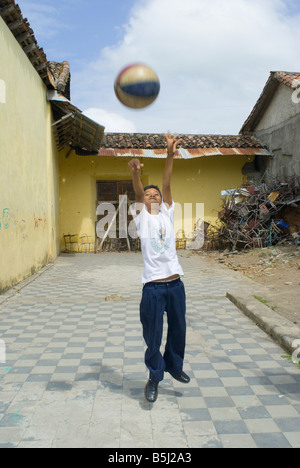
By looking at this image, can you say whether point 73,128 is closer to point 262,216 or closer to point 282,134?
point 262,216

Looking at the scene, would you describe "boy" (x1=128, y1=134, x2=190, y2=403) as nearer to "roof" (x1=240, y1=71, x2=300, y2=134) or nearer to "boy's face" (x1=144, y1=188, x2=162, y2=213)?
"boy's face" (x1=144, y1=188, x2=162, y2=213)

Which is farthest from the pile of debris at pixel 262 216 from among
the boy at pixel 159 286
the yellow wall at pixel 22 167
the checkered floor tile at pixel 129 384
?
the boy at pixel 159 286

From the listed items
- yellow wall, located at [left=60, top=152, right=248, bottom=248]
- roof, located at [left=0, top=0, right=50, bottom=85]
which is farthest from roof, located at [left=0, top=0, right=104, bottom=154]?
yellow wall, located at [left=60, top=152, right=248, bottom=248]

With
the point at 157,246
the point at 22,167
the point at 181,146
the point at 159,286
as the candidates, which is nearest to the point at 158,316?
the point at 159,286

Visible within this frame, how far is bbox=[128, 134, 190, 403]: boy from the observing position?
10.8 feet

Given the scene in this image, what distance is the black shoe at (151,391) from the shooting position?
10.7 feet

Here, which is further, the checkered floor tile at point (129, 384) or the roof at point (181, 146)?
the roof at point (181, 146)

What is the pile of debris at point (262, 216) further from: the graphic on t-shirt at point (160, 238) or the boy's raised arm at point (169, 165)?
the graphic on t-shirt at point (160, 238)

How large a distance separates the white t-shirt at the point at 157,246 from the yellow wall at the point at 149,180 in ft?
41.8

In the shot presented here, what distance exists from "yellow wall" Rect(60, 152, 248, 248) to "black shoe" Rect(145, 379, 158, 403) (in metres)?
12.9

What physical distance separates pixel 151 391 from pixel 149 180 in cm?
1328

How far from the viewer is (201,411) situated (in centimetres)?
312

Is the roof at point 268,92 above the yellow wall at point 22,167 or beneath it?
above
